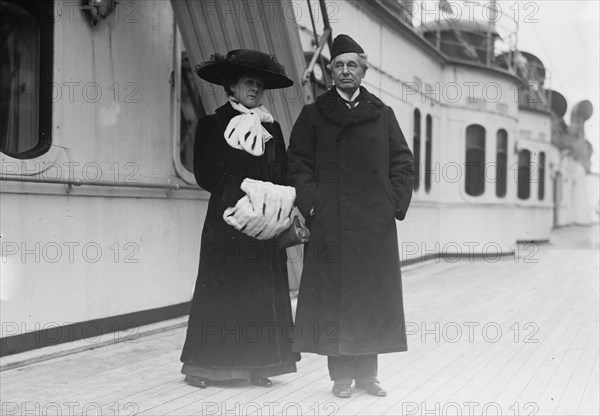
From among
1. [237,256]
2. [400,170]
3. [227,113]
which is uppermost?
[227,113]

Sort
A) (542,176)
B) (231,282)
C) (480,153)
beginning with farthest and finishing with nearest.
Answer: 1. (542,176)
2. (480,153)
3. (231,282)

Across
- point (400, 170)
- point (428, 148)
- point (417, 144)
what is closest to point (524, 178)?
point (428, 148)

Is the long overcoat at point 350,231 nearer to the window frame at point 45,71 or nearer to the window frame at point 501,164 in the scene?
the window frame at point 45,71

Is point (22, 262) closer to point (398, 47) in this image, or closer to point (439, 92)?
point (398, 47)

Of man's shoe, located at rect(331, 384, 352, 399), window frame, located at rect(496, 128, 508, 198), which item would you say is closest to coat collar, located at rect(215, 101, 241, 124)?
man's shoe, located at rect(331, 384, 352, 399)

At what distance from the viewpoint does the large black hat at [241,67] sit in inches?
171

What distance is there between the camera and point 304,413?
4043mm

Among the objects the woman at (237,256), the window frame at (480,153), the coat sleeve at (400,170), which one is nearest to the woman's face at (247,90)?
the woman at (237,256)

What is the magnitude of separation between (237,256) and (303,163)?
A: 711 millimetres

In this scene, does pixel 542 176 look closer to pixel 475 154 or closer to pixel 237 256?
pixel 475 154

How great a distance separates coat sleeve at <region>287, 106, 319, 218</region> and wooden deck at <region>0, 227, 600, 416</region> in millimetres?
1196

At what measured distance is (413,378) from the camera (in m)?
5.01

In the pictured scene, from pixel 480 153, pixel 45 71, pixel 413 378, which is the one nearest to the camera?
pixel 413 378

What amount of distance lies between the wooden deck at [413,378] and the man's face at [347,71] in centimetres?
191
